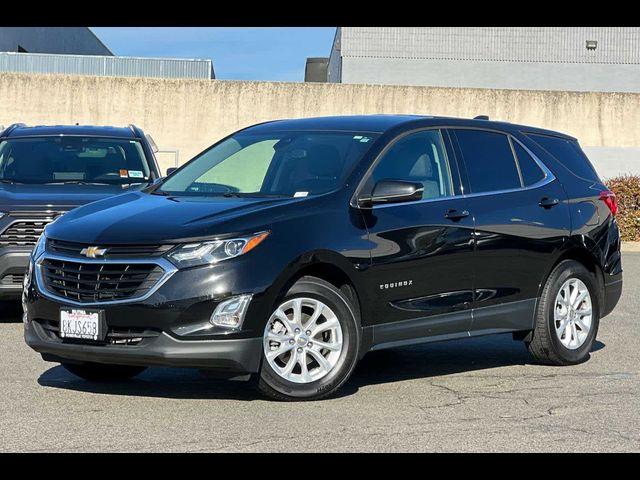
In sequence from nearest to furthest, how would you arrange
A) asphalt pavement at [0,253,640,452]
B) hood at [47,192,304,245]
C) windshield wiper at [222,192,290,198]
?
asphalt pavement at [0,253,640,452] < hood at [47,192,304,245] < windshield wiper at [222,192,290,198]

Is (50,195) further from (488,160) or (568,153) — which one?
(568,153)

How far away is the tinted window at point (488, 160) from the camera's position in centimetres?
881

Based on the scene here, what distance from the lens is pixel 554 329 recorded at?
30.1 feet

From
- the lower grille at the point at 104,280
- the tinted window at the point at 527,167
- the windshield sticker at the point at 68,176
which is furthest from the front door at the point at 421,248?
the windshield sticker at the point at 68,176

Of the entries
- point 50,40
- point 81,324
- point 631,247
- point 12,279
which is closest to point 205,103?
point 631,247

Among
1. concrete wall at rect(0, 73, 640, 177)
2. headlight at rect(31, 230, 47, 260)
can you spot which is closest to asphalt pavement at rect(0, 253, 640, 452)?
headlight at rect(31, 230, 47, 260)

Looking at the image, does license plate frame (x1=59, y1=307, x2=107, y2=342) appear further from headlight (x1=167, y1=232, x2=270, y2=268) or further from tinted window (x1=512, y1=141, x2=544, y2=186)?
tinted window (x1=512, y1=141, x2=544, y2=186)

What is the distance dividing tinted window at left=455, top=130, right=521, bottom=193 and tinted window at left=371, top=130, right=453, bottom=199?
0.22m

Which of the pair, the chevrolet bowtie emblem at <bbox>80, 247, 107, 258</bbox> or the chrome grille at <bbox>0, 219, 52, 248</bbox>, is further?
the chrome grille at <bbox>0, 219, 52, 248</bbox>

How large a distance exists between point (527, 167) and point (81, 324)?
12.2 feet

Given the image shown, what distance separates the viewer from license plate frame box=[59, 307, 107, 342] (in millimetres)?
7258

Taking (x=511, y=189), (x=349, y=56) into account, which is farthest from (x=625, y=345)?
(x=349, y=56)
